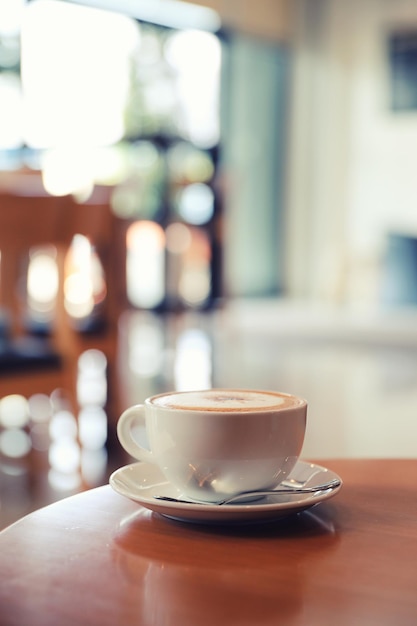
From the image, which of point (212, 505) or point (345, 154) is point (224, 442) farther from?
point (345, 154)

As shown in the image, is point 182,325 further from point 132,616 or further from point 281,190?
point 132,616

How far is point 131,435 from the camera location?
70cm

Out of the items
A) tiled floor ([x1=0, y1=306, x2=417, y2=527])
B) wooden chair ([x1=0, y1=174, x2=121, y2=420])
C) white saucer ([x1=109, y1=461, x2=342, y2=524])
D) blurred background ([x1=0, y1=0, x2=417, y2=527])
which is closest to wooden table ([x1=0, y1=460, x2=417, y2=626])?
white saucer ([x1=109, y1=461, x2=342, y2=524])

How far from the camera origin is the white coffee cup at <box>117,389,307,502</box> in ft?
2.02

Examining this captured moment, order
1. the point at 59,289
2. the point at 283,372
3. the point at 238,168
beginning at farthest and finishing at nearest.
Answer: the point at 238,168 < the point at 283,372 < the point at 59,289

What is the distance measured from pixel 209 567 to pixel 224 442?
11cm

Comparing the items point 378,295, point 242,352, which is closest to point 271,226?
point 378,295

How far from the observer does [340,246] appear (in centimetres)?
801

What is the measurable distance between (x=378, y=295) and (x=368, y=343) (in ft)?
5.23

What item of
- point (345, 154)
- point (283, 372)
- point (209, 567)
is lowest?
point (283, 372)

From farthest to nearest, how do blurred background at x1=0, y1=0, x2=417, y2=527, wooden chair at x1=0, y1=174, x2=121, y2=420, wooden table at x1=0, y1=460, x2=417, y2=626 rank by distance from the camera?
blurred background at x1=0, y1=0, x2=417, y2=527 → wooden chair at x1=0, y1=174, x2=121, y2=420 → wooden table at x1=0, y1=460, x2=417, y2=626

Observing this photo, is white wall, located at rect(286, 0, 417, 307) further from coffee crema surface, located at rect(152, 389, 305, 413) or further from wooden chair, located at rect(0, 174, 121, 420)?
coffee crema surface, located at rect(152, 389, 305, 413)

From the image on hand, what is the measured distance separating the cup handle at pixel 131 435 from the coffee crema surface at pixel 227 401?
0.09 feet

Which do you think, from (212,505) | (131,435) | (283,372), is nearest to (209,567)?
(212,505)
